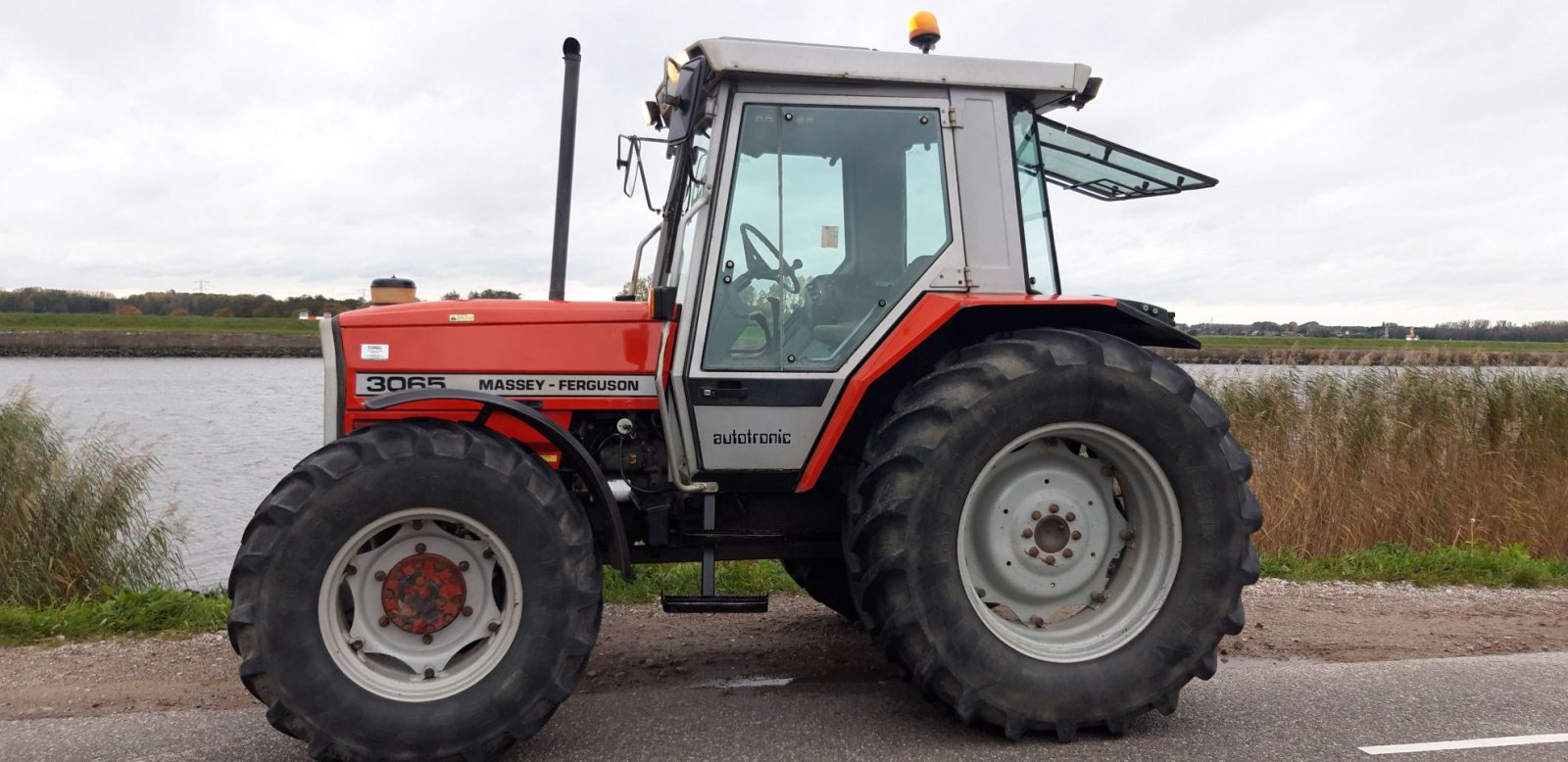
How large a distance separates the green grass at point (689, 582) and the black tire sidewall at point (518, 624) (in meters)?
2.39

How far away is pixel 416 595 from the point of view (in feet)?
11.5

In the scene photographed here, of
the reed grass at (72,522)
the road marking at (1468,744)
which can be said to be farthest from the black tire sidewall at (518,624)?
the reed grass at (72,522)

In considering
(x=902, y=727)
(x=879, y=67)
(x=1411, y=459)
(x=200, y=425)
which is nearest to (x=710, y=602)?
(x=902, y=727)

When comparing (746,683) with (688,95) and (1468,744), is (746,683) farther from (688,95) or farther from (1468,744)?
(1468,744)

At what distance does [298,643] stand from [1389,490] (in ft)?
24.6

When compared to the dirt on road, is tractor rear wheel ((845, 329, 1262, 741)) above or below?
above

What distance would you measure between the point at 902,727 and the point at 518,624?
4.45 feet

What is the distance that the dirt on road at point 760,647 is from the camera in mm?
4324

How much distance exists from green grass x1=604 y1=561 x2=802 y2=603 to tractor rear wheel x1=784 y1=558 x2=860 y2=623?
0.79m

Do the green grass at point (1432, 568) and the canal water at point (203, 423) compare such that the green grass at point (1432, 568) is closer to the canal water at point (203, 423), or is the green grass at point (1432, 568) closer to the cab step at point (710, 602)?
the canal water at point (203, 423)

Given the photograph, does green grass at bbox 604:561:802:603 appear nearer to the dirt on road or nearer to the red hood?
the dirt on road

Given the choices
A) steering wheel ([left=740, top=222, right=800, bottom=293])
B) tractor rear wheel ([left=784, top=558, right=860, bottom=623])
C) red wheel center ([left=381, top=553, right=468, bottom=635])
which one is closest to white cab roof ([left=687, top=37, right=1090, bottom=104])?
steering wheel ([left=740, top=222, right=800, bottom=293])

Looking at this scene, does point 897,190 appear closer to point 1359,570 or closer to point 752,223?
point 752,223

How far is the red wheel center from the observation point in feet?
11.5
